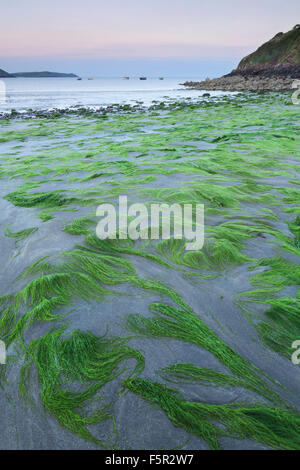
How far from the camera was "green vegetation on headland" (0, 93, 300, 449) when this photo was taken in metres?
1.27

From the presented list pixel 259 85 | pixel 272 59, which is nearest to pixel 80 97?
pixel 259 85

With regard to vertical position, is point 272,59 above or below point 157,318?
above

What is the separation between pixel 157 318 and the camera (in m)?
1.85

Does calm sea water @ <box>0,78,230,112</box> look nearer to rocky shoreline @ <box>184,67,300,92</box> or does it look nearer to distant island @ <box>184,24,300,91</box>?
rocky shoreline @ <box>184,67,300,92</box>

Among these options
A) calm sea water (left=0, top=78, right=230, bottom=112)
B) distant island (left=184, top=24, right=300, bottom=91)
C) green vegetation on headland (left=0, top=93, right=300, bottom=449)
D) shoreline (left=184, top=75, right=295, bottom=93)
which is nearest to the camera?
green vegetation on headland (left=0, top=93, right=300, bottom=449)

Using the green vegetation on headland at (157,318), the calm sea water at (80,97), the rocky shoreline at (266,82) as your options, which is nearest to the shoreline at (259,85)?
the rocky shoreline at (266,82)

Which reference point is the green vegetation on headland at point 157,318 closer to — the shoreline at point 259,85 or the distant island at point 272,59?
the shoreline at point 259,85

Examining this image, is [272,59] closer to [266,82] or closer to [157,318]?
[266,82]

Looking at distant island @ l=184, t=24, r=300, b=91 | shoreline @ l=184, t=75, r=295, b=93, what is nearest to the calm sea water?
shoreline @ l=184, t=75, r=295, b=93

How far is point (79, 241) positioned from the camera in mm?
2785

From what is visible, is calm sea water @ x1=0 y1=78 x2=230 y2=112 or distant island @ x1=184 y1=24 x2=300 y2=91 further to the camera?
distant island @ x1=184 y1=24 x2=300 y2=91

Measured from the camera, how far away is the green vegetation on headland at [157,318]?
1272mm

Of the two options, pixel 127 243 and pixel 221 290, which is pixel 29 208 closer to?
pixel 127 243

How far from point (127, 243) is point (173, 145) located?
490 centimetres
